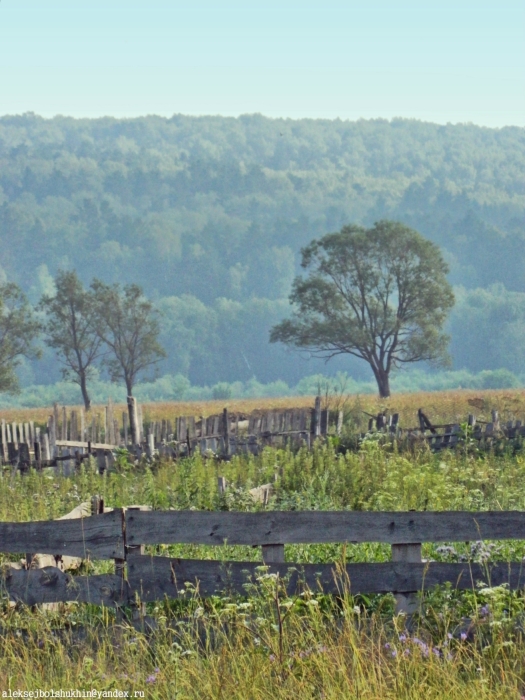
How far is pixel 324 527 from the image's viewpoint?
645cm

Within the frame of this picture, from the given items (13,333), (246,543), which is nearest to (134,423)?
(246,543)

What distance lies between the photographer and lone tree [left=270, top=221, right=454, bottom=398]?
6266 cm

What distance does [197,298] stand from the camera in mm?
179750

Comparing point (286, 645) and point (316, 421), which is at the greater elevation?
point (316, 421)

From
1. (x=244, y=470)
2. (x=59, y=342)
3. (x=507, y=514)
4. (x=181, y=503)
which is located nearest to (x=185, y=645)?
(x=507, y=514)

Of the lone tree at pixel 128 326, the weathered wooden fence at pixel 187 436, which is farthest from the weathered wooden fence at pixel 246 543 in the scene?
the lone tree at pixel 128 326

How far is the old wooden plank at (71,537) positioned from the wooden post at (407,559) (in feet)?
5.93

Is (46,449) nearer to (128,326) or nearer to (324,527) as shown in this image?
(324,527)

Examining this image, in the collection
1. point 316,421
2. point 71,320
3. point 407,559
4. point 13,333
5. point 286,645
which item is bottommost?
point 286,645

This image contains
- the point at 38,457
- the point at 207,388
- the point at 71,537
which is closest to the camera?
the point at 71,537

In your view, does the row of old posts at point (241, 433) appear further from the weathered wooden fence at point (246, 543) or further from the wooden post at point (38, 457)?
the weathered wooden fence at point (246, 543)

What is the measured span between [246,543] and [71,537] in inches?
47.9

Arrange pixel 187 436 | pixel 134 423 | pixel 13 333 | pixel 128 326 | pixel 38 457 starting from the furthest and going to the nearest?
pixel 128 326 → pixel 13 333 → pixel 134 423 → pixel 187 436 → pixel 38 457

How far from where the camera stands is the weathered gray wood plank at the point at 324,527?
635 cm
